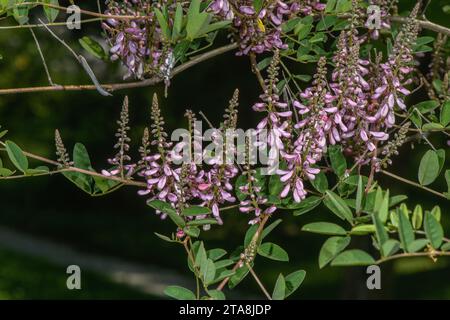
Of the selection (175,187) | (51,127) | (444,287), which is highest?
(51,127)

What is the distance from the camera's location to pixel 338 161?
218 centimetres

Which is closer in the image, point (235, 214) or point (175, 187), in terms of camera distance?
point (175, 187)

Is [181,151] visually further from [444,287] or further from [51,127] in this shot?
[51,127]

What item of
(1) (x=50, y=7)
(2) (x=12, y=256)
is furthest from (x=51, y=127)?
(1) (x=50, y=7)

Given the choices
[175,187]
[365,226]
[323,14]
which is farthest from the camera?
[323,14]

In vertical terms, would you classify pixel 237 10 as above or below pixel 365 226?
above

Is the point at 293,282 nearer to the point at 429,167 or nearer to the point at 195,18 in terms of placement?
the point at 429,167

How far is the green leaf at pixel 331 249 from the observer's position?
170 cm

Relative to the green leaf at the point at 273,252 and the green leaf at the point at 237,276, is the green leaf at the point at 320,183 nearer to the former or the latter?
the green leaf at the point at 273,252

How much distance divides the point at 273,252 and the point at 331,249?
347 mm

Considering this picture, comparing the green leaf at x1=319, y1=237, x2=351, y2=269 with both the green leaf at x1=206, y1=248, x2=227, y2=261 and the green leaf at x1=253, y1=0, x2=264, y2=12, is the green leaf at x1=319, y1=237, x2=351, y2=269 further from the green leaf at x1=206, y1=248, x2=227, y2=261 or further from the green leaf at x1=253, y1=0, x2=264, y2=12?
the green leaf at x1=253, y1=0, x2=264, y2=12

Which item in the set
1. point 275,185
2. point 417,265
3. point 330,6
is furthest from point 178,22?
point 417,265

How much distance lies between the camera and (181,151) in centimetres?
215

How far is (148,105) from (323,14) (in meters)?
6.34
